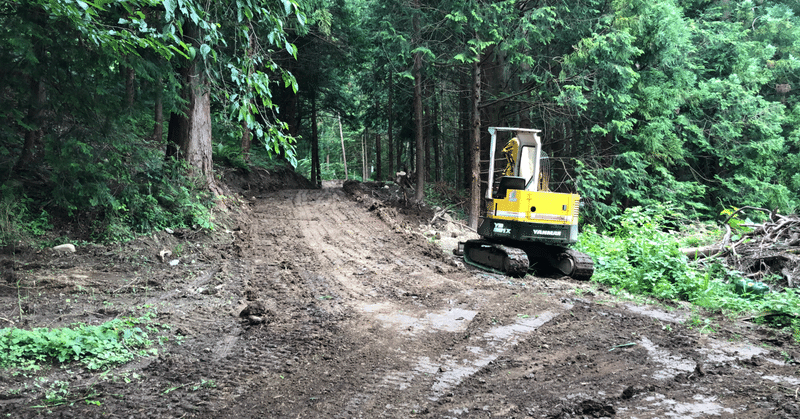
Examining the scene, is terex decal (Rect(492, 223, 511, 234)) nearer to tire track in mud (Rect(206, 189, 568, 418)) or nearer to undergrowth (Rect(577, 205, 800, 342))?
tire track in mud (Rect(206, 189, 568, 418))

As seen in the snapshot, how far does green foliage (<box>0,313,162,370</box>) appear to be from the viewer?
423cm

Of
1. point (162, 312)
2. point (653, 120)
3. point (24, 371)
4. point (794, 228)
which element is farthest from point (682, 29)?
point (24, 371)

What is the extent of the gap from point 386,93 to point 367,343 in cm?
2284

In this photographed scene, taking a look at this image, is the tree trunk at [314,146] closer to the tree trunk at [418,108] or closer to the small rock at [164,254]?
the tree trunk at [418,108]

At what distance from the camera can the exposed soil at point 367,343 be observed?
378 cm

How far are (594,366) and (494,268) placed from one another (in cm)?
536

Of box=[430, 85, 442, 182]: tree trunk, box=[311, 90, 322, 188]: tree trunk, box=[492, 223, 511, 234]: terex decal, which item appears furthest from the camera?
box=[311, 90, 322, 188]: tree trunk

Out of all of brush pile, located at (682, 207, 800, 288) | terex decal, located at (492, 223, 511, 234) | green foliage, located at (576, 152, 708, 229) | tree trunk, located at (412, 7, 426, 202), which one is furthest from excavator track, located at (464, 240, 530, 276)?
tree trunk, located at (412, 7, 426, 202)

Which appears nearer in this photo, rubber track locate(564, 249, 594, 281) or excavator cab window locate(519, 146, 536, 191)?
rubber track locate(564, 249, 594, 281)

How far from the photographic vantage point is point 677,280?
8266 mm

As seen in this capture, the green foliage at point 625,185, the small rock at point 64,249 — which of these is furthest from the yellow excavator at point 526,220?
the small rock at point 64,249

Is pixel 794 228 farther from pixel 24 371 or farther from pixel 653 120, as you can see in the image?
pixel 24 371

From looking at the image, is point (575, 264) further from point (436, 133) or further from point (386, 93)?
point (386, 93)

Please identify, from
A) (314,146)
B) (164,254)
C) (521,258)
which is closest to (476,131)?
(521,258)
